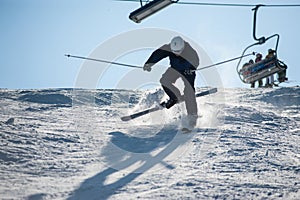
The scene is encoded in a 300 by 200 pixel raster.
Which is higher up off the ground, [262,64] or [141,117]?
[262,64]

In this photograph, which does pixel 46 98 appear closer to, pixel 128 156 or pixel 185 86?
pixel 185 86

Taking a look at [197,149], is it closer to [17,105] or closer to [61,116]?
[61,116]

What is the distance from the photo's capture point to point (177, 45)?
7422mm

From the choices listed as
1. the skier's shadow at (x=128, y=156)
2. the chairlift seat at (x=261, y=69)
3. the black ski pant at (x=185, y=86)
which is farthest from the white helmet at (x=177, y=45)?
the chairlift seat at (x=261, y=69)

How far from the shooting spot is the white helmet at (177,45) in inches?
292

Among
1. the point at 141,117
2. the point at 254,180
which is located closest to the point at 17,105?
the point at 141,117

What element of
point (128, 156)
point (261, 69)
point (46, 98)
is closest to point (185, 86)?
point (128, 156)

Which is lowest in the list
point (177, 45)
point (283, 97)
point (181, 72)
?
point (283, 97)

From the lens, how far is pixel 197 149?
5.34 m

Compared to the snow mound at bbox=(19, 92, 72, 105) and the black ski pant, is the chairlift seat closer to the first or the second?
the black ski pant

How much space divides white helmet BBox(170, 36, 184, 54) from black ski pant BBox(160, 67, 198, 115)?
0.38 metres

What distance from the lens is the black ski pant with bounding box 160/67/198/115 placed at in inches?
289

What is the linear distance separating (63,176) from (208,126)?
3361 mm

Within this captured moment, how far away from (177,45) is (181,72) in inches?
20.1
